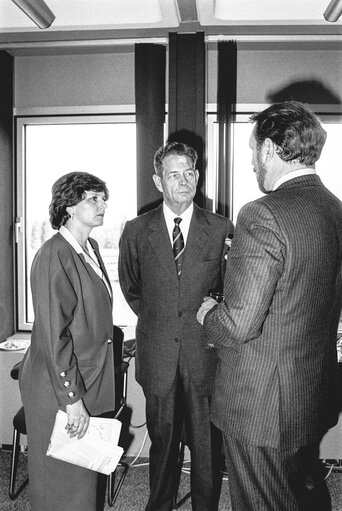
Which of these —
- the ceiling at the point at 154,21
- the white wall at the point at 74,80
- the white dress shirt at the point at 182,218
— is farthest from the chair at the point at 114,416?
the ceiling at the point at 154,21

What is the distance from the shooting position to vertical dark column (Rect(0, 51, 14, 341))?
327 cm

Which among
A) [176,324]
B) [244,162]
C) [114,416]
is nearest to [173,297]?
[176,324]

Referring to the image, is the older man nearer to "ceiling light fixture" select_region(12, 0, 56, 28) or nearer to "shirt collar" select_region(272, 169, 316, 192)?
"shirt collar" select_region(272, 169, 316, 192)

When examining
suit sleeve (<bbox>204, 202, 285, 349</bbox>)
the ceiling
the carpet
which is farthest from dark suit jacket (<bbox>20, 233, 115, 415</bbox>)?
the ceiling

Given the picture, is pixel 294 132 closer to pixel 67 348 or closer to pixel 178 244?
pixel 178 244

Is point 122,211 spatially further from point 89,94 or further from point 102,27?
point 102,27

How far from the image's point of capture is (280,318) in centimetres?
133

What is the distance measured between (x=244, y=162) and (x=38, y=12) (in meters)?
1.64

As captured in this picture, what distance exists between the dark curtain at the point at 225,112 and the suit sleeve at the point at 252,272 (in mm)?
1723

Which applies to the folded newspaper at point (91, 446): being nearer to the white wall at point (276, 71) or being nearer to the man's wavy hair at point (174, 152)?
the man's wavy hair at point (174, 152)

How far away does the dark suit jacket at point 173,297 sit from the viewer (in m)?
2.03

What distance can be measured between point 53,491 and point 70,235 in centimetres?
101

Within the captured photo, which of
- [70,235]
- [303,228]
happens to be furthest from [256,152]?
[70,235]

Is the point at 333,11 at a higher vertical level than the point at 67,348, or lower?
higher
